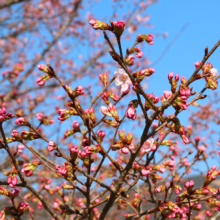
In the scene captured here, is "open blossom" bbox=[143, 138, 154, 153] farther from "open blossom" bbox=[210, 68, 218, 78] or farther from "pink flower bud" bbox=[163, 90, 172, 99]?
"open blossom" bbox=[210, 68, 218, 78]

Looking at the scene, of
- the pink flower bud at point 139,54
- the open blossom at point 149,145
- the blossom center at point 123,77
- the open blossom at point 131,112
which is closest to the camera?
the open blossom at point 131,112

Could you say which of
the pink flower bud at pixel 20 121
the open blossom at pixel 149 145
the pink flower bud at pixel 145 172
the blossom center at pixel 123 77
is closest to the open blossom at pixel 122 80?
the blossom center at pixel 123 77

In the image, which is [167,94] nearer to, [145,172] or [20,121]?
[145,172]

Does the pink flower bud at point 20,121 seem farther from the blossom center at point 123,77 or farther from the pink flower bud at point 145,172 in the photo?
the pink flower bud at point 145,172

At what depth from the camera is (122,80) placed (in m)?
1.75

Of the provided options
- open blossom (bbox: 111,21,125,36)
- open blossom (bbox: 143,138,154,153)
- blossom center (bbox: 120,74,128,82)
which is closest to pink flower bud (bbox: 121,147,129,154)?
open blossom (bbox: 143,138,154,153)

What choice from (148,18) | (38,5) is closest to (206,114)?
(148,18)

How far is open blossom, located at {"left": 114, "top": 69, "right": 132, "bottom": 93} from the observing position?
167 centimetres

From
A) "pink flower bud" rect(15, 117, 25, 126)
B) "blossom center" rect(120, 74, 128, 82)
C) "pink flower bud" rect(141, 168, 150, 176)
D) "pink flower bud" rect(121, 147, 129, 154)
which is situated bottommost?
"pink flower bud" rect(141, 168, 150, 176)

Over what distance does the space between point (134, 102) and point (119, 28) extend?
0.45 m

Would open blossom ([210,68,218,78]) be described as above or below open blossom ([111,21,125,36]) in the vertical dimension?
below

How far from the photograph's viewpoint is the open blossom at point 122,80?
5.49ft

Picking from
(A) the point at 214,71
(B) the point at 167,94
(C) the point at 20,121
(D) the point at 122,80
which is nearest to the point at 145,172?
(B) the point at 167,94

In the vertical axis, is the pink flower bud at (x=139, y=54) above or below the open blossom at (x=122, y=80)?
above
